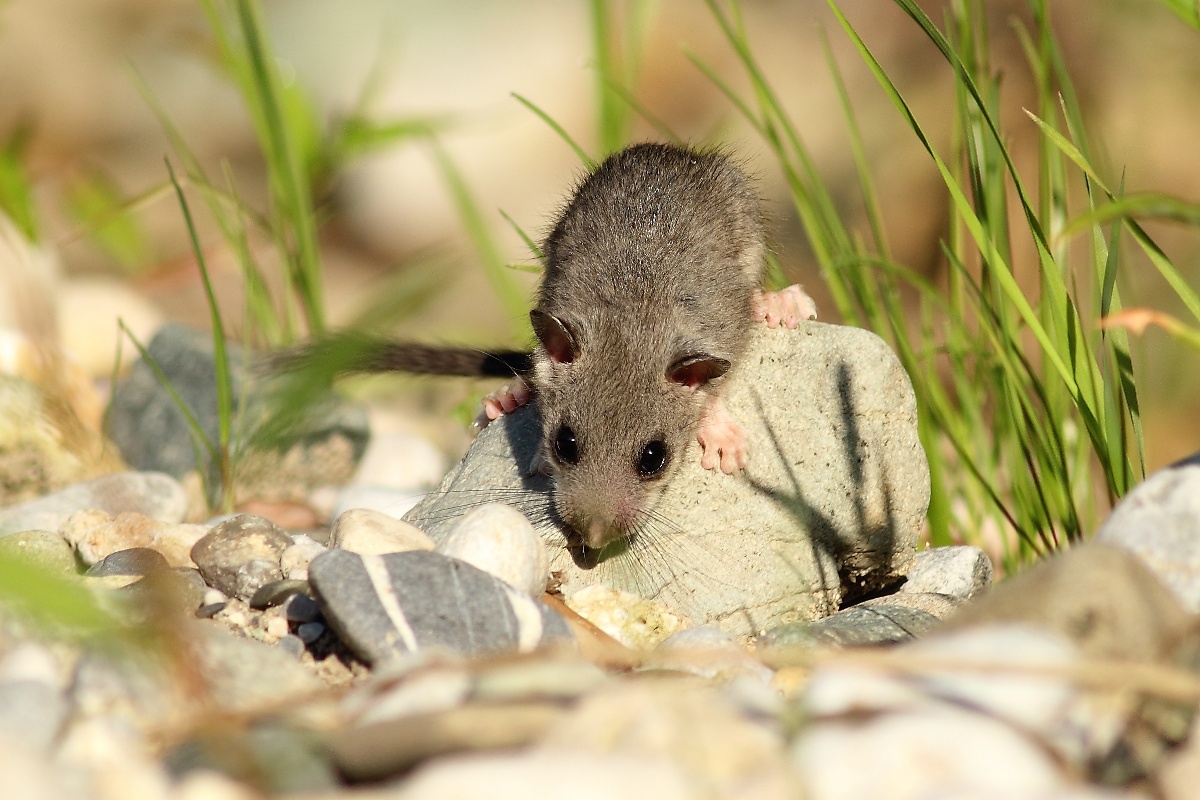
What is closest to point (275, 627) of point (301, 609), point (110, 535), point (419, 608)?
point (301, 609)

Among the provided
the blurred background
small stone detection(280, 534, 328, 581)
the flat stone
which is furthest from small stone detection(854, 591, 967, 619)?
the blurred background

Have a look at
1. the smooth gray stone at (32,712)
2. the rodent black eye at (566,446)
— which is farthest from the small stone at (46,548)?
the rodent black eye at (566,446)

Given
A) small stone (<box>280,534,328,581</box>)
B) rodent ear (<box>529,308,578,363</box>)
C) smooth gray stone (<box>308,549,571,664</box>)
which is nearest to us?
smooth gray stone (<box>308,549,571,664</box>)

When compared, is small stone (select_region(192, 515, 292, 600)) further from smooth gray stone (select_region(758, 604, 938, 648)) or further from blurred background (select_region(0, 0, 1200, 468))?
blurred background (select_region(0, 0, 1200, 468))

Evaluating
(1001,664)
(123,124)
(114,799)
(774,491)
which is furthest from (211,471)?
(123,124)

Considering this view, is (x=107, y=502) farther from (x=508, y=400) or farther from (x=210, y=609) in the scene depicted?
(x=508, y=400)

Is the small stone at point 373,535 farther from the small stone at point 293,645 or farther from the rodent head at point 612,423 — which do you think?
the rodent head at point 612,423
